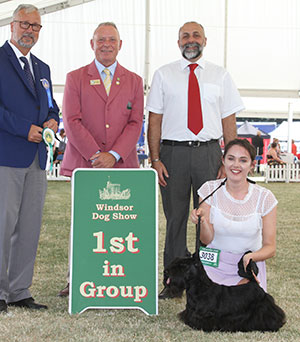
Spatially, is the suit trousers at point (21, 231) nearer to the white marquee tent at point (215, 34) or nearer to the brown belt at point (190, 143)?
the brown belt at point (190, 143)

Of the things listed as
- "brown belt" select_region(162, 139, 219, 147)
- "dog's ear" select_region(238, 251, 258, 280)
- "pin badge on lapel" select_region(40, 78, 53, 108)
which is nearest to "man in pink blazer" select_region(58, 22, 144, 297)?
"pin badge on lapel" select_region(40, 78, 53, 108)

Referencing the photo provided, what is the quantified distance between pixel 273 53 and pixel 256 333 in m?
14.6

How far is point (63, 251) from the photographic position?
460cm

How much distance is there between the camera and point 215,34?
15.8 meters

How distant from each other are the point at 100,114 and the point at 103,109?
3 centimetres

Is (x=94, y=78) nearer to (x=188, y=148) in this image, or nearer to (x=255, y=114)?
(x=188, y=148)

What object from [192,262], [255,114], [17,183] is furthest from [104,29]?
[255,114]

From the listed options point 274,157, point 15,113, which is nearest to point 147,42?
point 274,157

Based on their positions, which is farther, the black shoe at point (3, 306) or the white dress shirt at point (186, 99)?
the white dress shirt at point (186, 99)

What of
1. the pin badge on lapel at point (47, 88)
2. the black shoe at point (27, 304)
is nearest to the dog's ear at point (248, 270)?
the black shoe at point (27, 304)

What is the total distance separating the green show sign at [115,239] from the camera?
2.73 meters

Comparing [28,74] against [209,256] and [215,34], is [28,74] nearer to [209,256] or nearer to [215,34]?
[209,256]

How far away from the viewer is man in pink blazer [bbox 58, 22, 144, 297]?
294 cm

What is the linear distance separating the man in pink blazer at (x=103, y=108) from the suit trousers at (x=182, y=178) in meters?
0.25
